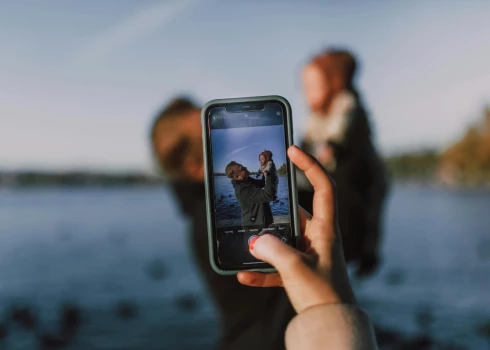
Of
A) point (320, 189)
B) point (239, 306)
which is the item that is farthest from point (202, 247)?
point (320, 189)

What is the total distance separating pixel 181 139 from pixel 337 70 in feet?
3.04

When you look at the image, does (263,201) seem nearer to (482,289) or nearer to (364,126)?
(364,126)

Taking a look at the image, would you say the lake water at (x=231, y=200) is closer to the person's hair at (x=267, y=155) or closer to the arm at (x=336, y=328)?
the person's hair at (x=267, y=155)

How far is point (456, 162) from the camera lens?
115812 millimetres

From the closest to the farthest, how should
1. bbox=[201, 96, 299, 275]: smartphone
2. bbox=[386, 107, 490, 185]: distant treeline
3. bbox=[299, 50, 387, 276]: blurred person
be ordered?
bbox=[201, 96, 299, 275]: smartphone, bbox=[299, 50, 387, 276]: blurred person, bbox=[386, 107, 490, 185]: distant treeline

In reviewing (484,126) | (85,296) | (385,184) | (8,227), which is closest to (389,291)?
(85,296)

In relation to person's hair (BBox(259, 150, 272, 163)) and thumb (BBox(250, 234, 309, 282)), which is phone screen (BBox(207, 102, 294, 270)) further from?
thumb (BBox(250, 234, 309, 282))

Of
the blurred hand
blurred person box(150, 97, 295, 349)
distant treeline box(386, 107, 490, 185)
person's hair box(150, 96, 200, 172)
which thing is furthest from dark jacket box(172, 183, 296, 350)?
distant treeline box(386, 107, 490, 185)

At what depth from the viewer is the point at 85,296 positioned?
25.4m

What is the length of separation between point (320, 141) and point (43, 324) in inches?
809

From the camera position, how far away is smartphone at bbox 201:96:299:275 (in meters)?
1.79

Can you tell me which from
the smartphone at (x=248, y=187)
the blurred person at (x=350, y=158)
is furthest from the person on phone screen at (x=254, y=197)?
the blurred person at (x=350, y=158)

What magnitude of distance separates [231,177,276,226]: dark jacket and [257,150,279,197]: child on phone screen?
0.5 inches

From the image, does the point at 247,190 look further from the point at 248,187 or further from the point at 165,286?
the point at 165,286
